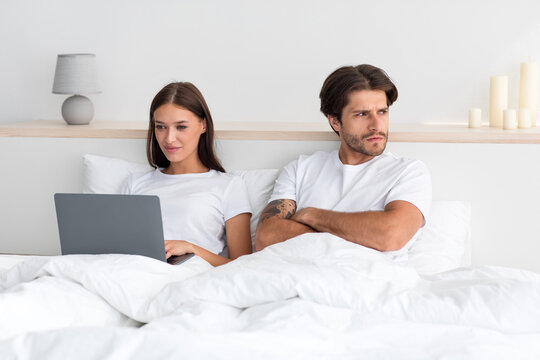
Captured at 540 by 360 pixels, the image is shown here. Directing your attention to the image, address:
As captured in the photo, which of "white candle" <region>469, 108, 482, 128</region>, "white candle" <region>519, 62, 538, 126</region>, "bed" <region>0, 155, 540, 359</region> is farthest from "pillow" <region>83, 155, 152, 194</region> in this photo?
"white candle" <region>519, 62, 538, 126</region>

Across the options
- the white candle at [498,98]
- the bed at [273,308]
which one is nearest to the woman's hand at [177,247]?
the bed at [273,308]

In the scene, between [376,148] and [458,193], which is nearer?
[376,148]

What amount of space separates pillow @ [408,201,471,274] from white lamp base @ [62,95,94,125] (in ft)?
5.00

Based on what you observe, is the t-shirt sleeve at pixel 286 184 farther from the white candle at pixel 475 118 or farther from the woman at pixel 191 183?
the white candle at pixel 475 118

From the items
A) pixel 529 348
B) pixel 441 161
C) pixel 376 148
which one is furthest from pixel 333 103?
pixel 529 348

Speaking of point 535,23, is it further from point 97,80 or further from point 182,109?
point 97,80

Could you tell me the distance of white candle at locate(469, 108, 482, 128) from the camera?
Result: 2.72 m

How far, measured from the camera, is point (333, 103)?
7.85 ft

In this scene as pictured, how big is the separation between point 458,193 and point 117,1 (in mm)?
1748

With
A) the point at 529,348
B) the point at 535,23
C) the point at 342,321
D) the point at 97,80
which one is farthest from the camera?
the point at 97,80

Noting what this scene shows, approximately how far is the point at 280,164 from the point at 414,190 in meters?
0.61

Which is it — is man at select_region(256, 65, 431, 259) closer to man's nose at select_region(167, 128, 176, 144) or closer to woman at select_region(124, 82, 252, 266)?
woman at select_region(124, 82, 252, 266)

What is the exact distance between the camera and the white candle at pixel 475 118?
8.93 feet

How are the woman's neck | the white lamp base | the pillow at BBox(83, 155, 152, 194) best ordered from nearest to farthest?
the woman's neck
the pillow at BBox(83, 155, 152, 194)
the white lamp base
